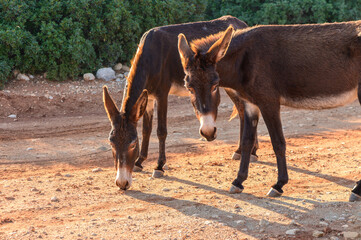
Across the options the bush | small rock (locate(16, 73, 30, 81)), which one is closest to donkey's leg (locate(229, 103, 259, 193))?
the bush

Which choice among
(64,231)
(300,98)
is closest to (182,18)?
(300,98)

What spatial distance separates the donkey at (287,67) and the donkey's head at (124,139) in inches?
40.8

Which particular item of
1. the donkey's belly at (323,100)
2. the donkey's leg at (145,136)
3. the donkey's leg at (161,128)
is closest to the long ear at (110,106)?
the donkey's leg at (161,128)

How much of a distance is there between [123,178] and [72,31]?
25.9 feet

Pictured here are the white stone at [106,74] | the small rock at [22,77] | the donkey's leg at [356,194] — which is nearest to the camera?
the donkey's leg at [356,194]

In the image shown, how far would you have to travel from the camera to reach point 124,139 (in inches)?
242

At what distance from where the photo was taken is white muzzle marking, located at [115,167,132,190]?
6078 millimetres

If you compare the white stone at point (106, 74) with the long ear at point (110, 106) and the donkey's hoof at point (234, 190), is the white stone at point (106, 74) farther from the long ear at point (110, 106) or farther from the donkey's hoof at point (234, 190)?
the donkey's hoof at point (234, 190)

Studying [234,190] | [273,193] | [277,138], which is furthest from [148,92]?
[273,193]

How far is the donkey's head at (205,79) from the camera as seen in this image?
18.1 ft

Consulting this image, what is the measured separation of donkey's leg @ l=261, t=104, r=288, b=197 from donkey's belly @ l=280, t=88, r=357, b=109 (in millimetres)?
222

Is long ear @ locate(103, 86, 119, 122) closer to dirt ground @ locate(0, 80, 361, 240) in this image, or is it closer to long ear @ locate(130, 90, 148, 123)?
long ear @ locate(130, 90, 148, 123)

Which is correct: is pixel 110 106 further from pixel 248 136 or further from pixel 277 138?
pixel 277 138

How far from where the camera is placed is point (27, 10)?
42.2 ft
